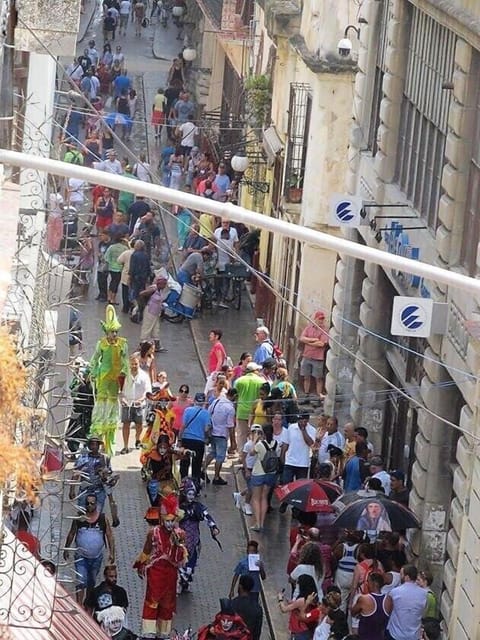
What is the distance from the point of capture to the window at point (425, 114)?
82.8ft

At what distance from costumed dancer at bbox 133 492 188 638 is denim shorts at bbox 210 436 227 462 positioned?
17.1 feet

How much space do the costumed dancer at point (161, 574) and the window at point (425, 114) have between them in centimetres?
557

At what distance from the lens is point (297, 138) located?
3556cm

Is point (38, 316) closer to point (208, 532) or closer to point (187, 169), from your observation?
point (208, 532)

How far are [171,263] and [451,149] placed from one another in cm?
1561

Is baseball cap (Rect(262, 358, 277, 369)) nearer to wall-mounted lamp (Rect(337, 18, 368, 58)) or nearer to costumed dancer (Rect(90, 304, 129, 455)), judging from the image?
costumed dancer (Rect(90, 304, 129, 455))


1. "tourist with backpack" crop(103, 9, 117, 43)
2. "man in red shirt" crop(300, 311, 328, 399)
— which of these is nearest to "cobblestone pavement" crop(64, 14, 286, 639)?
"man in red shirt" crop(300, 311, 328, 399)

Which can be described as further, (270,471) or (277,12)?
(277,12)

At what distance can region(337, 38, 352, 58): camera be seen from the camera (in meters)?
33.3

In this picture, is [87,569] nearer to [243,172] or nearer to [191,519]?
[191,519]

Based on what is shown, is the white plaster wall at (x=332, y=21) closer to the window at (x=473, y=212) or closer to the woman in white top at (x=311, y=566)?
the window at (x=473, y=212)

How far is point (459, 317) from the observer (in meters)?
23.1

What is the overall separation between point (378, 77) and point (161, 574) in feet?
35.9

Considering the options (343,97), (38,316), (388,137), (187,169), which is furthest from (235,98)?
(38,316)
